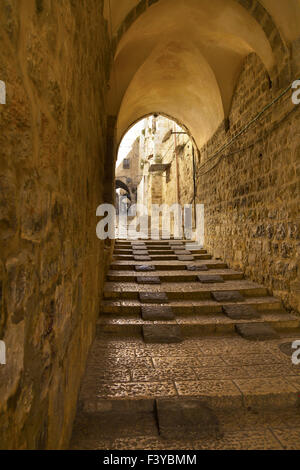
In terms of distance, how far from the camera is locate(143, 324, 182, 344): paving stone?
9.64 ft

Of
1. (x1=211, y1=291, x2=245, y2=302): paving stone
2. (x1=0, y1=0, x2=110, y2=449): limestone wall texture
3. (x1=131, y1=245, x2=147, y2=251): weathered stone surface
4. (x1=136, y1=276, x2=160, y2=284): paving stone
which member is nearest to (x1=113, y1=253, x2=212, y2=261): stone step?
(x1=131, y1=245, x2=147, y2=251): weathered stone surface

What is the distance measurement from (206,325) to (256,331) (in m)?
0.54

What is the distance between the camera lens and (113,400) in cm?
194

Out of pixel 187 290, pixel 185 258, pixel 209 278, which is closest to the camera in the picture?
pixel 187 290

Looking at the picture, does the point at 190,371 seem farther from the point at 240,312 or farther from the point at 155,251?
the point at 155,251

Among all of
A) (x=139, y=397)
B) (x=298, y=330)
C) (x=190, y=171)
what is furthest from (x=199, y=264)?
(x=190, y=171)

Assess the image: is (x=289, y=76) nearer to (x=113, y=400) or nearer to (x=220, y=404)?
(x=220, y=404)

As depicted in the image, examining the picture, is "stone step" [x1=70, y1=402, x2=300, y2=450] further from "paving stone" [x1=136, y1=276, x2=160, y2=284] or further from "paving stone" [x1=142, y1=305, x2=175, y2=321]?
"paving stone" [x1=136, y1=276, x2=160, y2=284]

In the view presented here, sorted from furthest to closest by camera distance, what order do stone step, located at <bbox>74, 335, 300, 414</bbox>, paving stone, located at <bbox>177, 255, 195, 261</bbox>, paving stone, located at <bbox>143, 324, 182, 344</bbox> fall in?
1. paving stone, located at <bbox>177, 255, 195, 261</bbox>
2. paving stone, located at <bbox>143, 324, 182, 344</bbox>
3. stone step, located at <bbox>74, 335, 300, 414</bbox>

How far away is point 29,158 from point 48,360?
2.53ft

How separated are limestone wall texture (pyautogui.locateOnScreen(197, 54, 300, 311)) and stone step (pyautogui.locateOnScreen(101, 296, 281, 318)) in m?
0.24

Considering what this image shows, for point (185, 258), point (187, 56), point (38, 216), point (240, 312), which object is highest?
point (187, 56)

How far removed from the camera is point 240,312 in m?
3.50

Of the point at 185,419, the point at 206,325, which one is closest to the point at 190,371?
the point at 185,419
